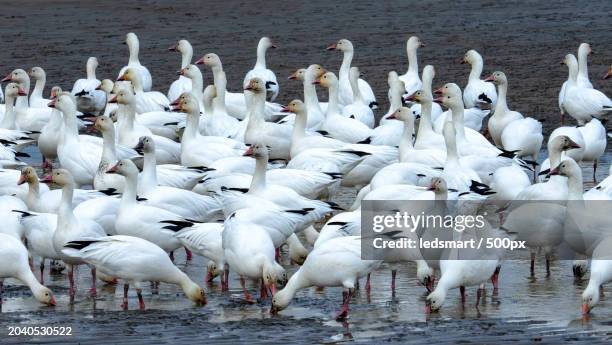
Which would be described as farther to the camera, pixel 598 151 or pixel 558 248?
pixel 598 151

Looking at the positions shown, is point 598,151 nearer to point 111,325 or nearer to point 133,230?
point 133,230

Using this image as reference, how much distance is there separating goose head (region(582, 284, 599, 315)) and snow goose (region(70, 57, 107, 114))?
1007 cm

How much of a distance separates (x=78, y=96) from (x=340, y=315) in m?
9.58

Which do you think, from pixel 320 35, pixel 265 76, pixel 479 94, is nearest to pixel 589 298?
pixel 479 94

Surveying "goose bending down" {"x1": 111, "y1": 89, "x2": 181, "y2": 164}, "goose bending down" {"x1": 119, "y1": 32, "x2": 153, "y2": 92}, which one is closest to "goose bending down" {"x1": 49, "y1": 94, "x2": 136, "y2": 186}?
"goose bending down" {"x1": 111, "y1": 89, "x2": 181, "y2": 164}

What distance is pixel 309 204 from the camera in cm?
1101

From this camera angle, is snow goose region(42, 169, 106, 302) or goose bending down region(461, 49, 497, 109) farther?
goose bending down region(461, 49, 497, 109)

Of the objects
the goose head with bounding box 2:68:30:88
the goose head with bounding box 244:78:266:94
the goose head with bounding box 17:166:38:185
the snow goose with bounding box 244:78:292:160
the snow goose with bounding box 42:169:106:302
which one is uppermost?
the goose head with bounding box 2:68:30:88

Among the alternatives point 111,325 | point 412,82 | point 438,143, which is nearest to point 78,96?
point 412,82

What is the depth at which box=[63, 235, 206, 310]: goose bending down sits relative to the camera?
9539mm

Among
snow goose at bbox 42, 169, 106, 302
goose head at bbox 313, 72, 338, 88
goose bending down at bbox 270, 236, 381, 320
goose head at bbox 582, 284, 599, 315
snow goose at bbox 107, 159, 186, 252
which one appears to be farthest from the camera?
goose head at bbox 313, 72, 338, 88

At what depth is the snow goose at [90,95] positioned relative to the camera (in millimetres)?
Answer: 18109

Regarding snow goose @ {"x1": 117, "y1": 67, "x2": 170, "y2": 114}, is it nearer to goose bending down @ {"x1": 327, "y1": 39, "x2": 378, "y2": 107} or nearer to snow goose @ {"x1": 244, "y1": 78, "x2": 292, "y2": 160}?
snow goose @ {"x1": 244, "y1": 78, "x2": 292, "y2": 160}

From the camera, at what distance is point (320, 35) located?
24.4m
